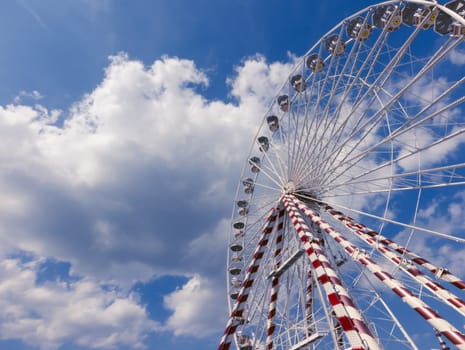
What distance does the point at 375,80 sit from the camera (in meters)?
13.4

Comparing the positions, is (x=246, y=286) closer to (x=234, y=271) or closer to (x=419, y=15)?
(x=234, y=271)

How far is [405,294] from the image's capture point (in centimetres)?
1048

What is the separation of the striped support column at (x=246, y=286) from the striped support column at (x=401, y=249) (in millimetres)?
3145

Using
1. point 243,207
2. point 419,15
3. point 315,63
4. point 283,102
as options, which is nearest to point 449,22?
point 419,15

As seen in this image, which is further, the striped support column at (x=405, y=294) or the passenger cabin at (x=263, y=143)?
the passenger cabin at (x=263, y=143)

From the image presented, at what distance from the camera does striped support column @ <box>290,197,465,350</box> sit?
837 centimetres

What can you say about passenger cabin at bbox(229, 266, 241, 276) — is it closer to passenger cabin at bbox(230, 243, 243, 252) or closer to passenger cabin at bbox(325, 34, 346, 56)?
passenger cabin at bbox(230, 243, 243, 252)

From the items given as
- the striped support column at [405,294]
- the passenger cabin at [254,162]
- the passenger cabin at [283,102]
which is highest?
the passenger cabin at [283,102]

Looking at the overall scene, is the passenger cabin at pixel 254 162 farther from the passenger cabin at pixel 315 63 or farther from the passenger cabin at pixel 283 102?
the passenger cabin at pixel 315 63

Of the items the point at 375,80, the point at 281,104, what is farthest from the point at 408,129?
the point at 281,104

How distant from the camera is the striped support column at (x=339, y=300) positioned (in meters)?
9.04

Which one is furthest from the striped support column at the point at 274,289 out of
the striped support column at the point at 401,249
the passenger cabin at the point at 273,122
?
the passenger cabin at the point at 273,122

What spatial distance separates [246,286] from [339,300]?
710 cm

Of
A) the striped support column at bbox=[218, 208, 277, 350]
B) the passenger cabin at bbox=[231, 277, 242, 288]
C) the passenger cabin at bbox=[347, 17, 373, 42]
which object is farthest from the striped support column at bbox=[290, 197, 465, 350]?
the passenger cabin at bbox=[347, 17, 373, 42]
